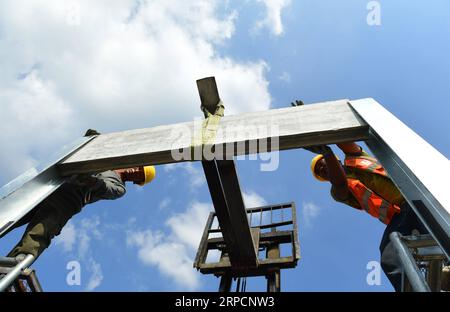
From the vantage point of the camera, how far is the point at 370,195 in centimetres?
404

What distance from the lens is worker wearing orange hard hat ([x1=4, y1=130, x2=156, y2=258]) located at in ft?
10.6

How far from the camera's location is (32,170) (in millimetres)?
2662

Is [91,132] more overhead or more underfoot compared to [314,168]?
more underfoot

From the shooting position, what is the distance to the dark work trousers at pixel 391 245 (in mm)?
3083

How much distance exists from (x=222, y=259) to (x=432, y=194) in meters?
3.52

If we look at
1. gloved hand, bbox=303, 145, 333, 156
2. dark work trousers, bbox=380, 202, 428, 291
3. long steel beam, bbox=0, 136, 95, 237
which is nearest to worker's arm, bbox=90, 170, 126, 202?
long steel beam, bbox=0, 136, 95, 237

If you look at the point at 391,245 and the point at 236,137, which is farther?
the point at 391,245

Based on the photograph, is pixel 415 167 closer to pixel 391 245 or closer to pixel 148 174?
pixel 391 245

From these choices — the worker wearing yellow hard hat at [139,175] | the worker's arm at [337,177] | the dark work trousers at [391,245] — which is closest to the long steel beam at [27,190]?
the worker wearing yellow hard hat at [139,175]

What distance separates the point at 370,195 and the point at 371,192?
4 cm

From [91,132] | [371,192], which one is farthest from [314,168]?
[91,132]

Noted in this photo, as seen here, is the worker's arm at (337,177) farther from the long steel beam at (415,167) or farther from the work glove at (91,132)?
the work glove at (91,132)
